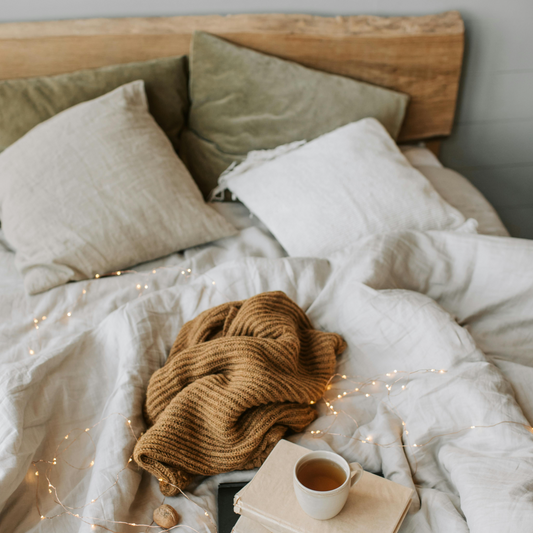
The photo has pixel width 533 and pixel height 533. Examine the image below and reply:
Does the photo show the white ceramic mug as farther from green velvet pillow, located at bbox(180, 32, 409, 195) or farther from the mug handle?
green velvet pillow, located at bbox(180, 32, 409, 195)

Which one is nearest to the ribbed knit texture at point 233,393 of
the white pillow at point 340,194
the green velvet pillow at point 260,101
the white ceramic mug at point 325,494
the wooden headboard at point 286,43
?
the white ceramic mug at point 325,494

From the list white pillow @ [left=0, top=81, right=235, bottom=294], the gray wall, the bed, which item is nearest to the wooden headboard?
the gray wall

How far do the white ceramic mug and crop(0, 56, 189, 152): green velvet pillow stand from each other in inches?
45.5

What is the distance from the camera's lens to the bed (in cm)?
64

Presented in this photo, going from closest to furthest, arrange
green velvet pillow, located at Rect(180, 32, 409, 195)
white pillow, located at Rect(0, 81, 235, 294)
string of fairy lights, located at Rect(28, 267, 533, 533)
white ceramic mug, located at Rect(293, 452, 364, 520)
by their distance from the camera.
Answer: white ceramic mug, located at Rect(293, 452, 364, 520), string of fairy lights, located at Rect(28, 267, 533, 533), white pillow, located at Rect(0, 81, 235, 294), green velvet pillow, located at Rect(180, 32, 409, 195)

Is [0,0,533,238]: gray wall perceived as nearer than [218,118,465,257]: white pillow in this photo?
No

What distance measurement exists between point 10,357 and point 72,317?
0.15 meters

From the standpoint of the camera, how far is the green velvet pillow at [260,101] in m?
1.42

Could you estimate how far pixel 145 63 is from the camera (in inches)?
55.5

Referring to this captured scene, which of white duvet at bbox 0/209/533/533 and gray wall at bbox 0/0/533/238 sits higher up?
gray wall at bbox 0/0/533/238

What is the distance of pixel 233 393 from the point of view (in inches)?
27.0

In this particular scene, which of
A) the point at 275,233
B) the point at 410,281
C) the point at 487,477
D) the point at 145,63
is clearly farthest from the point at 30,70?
the point at 487,477

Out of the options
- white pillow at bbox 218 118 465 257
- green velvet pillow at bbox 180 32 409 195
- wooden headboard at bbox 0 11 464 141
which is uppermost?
wooden headboard at bbox 0 11 464 141

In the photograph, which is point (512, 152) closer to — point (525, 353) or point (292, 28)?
point (292, 28)
